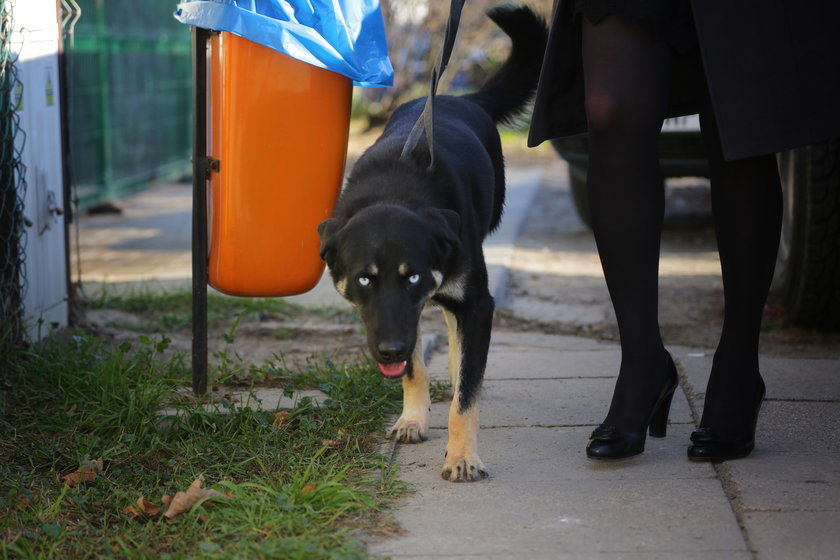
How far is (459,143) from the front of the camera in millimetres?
3285

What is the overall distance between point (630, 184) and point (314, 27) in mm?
1236

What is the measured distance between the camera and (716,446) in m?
2.64

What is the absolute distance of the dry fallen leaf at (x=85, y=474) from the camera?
266 cm

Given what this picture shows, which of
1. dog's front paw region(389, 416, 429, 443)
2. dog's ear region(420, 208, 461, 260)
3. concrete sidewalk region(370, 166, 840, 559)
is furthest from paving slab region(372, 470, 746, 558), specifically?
dog's ear region(420, 208, 461, 260)

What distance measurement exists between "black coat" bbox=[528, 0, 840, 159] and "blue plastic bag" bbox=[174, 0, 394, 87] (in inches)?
A: 47.7

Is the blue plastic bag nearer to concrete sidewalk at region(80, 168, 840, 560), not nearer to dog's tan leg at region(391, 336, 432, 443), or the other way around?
dog's tan leg at region(391, 336, 432, 443)

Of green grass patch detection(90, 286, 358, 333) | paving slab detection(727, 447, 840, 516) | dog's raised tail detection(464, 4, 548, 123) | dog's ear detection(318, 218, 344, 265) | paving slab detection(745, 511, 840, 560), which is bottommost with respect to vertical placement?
green grass patch detection(90, 286, 358, 333)

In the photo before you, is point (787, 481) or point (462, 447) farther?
point (462, 447)

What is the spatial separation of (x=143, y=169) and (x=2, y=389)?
20.9 ft

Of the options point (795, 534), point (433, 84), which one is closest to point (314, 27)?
point (433, 84)

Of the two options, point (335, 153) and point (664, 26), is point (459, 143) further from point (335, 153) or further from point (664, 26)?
point (664, 26)

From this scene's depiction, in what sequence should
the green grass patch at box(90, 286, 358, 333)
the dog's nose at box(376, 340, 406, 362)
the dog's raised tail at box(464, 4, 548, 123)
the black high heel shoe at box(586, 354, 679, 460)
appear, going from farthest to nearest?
the green grass patch at box(90, 286, 358, 333) < the dog's raised tail at box(464, 4, 548, 123) < the black high heel shoe at box(586, 354, 679, 460) < the dog's nose at box(376, 340, 406, 362)

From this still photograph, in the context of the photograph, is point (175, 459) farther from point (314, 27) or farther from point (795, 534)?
point (795, 534)

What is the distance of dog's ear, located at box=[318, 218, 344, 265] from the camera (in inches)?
107
